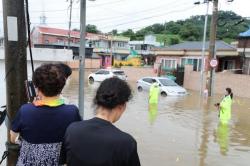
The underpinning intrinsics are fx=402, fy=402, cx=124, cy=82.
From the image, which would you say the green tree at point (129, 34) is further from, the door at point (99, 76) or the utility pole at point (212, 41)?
the utility pole at point (212, 41)

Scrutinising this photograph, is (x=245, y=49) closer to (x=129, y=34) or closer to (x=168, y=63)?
(x=168, y=63)

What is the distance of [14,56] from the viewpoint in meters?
3.93

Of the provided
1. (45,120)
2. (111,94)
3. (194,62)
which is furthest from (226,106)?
(194,62)

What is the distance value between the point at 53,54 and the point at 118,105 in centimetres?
1363

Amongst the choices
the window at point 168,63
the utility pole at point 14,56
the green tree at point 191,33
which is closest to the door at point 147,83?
the window at point 168,63

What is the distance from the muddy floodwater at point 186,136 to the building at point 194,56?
747 inches

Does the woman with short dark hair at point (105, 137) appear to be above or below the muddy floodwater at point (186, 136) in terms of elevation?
above

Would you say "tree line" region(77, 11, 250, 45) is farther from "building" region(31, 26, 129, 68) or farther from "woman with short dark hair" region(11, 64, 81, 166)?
"woman with short dark hair" region(11, 64, 81, 166)

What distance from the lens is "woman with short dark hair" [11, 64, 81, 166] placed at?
3.14 meters

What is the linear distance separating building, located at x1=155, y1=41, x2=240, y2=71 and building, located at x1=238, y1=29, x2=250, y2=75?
1.46 metres

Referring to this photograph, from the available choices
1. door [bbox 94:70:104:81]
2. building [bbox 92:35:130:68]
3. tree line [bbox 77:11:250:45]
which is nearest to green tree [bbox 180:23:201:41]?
tree line [bbox 77:11:250:45]

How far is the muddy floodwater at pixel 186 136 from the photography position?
30.1ft

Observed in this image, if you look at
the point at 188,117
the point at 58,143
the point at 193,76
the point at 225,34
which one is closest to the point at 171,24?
the point at 225,34

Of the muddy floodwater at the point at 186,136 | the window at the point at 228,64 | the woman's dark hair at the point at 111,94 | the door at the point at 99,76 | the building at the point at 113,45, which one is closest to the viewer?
the woman's dark hair at the point at 111,94
